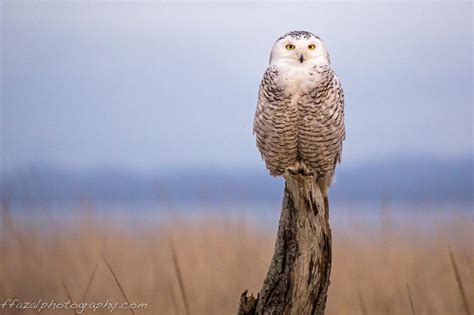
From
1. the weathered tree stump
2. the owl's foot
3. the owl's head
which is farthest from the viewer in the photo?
the owl's foot

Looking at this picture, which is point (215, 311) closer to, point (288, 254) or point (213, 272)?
point (213, 272)

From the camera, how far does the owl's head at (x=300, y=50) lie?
2.20 metres

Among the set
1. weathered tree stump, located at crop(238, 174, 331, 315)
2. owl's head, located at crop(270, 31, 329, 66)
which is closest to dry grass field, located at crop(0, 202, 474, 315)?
weathered tree stump, located at crop(238, 174, 331, 315)

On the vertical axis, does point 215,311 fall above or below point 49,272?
below

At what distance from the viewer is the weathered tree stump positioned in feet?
6.23

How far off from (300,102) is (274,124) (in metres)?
0.13

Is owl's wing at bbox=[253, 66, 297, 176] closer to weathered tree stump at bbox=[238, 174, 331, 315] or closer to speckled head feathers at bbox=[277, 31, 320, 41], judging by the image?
speckled head feathers at bbox=[277, 31, 320, 41]

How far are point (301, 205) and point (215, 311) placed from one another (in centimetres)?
84

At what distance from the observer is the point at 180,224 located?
2363 millimetres

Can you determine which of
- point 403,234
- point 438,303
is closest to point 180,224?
point 403,234

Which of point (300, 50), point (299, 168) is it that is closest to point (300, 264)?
point (299, 168)

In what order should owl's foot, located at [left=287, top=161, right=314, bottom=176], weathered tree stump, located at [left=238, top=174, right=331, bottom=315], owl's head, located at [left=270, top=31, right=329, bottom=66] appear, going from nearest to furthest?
weathered tree stump, located at [left=238, top=174, right=331, bottom=315] < owl's head, located at [left=270, top=31, right=329, bottom=66] < owl's foot, located at [left=287, top=161, right=314, bottom=176]

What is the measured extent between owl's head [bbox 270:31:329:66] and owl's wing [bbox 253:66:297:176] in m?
0.07

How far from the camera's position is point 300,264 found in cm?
191
